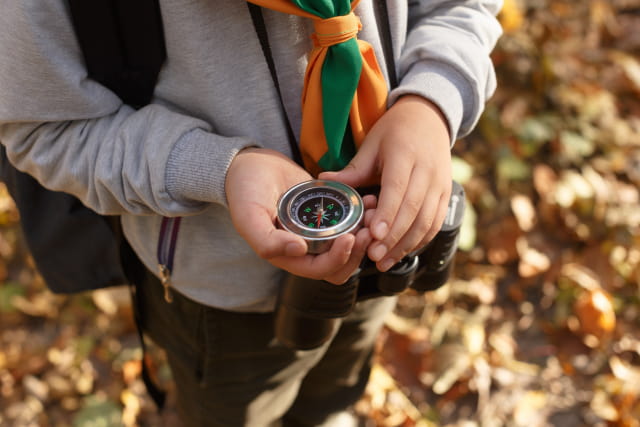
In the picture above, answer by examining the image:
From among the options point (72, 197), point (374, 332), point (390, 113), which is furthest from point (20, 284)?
point (390, 113)

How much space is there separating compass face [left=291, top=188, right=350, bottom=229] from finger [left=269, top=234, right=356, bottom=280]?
75 millimetres

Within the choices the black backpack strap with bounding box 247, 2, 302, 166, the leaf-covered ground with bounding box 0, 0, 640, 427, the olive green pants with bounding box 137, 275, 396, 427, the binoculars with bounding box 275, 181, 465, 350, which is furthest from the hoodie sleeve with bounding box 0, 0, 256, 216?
the leaf-covered ground with bounding box 0, 0, 640, 427

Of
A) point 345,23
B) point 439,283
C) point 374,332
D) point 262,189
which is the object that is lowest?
point 374,332

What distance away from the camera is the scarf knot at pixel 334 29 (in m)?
1.17

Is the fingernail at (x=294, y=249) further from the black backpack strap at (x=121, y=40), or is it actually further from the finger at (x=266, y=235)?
the black backpack strap at (x=121, y=40)

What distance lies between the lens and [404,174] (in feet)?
3.88

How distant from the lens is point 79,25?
1.13 metres

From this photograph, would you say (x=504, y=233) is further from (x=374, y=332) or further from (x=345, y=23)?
(x=345, y=23)

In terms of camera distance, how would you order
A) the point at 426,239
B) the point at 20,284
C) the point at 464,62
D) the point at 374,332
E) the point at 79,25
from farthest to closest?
the point at 20,284, the point at 374,332, the point at 464,62, the point at 426,239, the point at 79,25

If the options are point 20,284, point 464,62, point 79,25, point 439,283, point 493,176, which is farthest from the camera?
point 493,176

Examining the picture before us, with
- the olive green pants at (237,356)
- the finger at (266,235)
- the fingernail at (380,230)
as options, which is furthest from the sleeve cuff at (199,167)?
the olive green pants at (237,356)

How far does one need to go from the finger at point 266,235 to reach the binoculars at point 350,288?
26 centimetres

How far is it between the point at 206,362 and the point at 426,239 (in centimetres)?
74

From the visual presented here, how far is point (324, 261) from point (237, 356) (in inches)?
25.3
